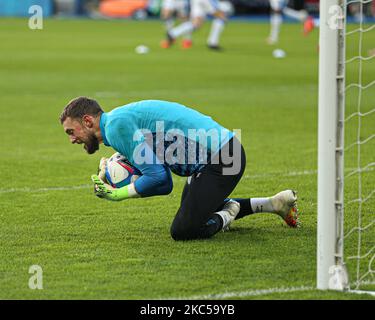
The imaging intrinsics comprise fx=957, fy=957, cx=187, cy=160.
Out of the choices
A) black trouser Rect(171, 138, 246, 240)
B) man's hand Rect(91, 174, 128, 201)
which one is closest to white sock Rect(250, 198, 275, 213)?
black trouser Rect(171, 138, 246, 240)

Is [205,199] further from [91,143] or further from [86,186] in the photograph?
[86,186]

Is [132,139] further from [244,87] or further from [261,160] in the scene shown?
[244,87]

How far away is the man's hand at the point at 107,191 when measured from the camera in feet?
23.2

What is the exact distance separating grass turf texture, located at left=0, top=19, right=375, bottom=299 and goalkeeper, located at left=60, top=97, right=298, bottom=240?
25 cm

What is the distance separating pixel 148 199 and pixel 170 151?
1912mm

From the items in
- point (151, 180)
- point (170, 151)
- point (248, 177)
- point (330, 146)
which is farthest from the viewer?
point (248, 177)

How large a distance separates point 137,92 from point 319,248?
1227 cm

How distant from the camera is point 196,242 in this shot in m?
7.32

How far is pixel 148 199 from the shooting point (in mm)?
9156

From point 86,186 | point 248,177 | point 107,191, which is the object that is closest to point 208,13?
point 248,177

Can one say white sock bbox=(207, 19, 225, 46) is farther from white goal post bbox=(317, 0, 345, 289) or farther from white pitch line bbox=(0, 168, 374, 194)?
white goal post bbox=(317, 0, 345, 289)

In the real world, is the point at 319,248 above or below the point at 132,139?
below

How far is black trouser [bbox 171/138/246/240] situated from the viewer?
731 cm
